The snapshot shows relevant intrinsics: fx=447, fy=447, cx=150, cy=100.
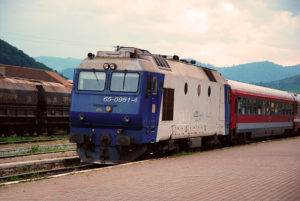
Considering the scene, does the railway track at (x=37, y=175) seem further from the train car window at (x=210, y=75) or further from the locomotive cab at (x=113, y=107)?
the train car window at (x=210, y=75)

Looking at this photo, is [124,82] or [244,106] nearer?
[124,82]

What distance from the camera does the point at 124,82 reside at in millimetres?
15266

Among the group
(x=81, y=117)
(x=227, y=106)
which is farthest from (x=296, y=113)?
(x=81, y=117)

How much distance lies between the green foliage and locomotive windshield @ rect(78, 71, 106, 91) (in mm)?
119370

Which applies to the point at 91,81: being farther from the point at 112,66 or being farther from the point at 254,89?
the point at 254,89

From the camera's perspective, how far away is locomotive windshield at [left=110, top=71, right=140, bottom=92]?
15070mm

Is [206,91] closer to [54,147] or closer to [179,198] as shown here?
[54,147]

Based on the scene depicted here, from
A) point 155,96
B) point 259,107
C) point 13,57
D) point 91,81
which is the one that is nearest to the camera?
point 91,81

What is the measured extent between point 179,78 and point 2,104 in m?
14.1

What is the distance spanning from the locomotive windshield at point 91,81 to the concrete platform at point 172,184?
310cm

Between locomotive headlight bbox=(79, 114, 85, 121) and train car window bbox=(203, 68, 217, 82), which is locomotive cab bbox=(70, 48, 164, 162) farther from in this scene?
train car window bbox=(203, 68, 217, 82)

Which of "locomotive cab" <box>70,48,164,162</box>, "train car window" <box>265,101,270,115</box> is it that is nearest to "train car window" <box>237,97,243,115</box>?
"train car window" <box>265,101,270,115</box>

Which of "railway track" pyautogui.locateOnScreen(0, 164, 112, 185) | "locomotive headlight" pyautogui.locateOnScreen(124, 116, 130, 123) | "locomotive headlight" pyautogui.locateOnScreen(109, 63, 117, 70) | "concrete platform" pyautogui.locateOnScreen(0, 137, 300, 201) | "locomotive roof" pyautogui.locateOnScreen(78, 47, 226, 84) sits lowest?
"railway track" pyautogui.locateOnScreen(0, 164, 112, 185)

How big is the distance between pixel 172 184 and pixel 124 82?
5774 mm
